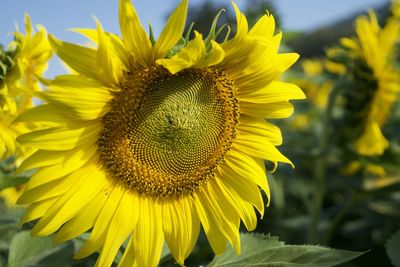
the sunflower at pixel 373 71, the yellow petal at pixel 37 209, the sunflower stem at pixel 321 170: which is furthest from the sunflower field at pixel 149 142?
the sunflower at pixel 373 71

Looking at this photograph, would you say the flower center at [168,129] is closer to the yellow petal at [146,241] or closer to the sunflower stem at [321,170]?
the yellow petal at [146,241]

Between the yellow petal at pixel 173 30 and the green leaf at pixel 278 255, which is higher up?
the yellow petal at pixel 173 30

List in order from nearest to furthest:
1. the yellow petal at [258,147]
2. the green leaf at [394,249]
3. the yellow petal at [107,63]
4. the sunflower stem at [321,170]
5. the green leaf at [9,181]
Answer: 1. the yellow petal at [107,63]
2. the green leaf at [9,181]
3. the yellow petal at [258,147]
4. the green leaf at [394,249]
5. the sunflower stem at [321,170]

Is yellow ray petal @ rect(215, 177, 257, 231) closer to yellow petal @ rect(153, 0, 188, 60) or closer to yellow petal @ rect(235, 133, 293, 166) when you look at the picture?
yellow petal @ rect(235, 133, 293, 166)

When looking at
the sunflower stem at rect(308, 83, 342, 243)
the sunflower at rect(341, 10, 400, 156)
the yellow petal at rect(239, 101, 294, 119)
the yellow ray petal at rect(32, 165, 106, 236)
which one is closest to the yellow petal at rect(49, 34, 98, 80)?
the yellow ray petal at rect(32, 165, 106, 236)

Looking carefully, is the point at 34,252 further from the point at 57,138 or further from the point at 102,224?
the point at 57,138

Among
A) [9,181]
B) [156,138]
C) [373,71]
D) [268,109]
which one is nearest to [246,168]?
[268,109]

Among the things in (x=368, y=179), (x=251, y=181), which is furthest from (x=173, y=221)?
(x=368, y=179)

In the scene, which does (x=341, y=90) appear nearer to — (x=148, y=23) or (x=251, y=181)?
(x=251, y=181)
